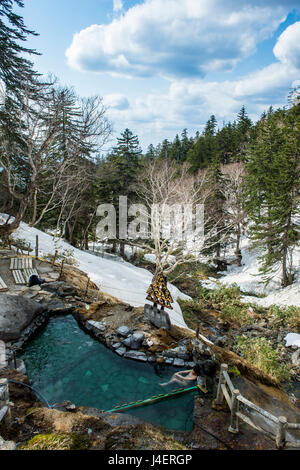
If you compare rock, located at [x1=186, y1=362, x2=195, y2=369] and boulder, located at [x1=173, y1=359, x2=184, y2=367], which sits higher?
boulder, located at [x1=173, y1=359, x2=184, y2=367]

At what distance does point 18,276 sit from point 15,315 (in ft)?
10.7

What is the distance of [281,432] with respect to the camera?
375 cm

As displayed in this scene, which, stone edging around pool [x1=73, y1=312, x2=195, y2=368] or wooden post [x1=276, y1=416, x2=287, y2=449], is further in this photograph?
stone edging around pool [x1=73, y1=312, x2=195, y2=368]

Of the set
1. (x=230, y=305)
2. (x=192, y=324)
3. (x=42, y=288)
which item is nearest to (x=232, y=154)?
(x=230, y=305)

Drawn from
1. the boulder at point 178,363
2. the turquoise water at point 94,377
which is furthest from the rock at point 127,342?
the boulder at point 178,363

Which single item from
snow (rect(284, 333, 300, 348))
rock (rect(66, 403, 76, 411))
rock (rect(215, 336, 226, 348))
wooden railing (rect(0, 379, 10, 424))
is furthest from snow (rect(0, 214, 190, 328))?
wooden railing (rect(0, 379, 10, 424))

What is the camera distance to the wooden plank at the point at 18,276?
9.64 meters

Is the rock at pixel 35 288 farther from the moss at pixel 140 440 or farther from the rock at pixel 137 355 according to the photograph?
the moss at pixel 140 440

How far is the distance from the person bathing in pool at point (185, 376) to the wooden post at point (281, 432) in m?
2.28

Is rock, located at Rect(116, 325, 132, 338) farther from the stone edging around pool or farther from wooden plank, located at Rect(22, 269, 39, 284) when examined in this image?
wooden plank, located at Rect(22, 269, 39, 284)

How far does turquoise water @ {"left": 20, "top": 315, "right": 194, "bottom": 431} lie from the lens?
5.28 meters

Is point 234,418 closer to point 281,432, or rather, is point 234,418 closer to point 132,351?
point 281,432

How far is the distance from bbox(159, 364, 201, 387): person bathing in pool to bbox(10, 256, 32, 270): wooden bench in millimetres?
7627
